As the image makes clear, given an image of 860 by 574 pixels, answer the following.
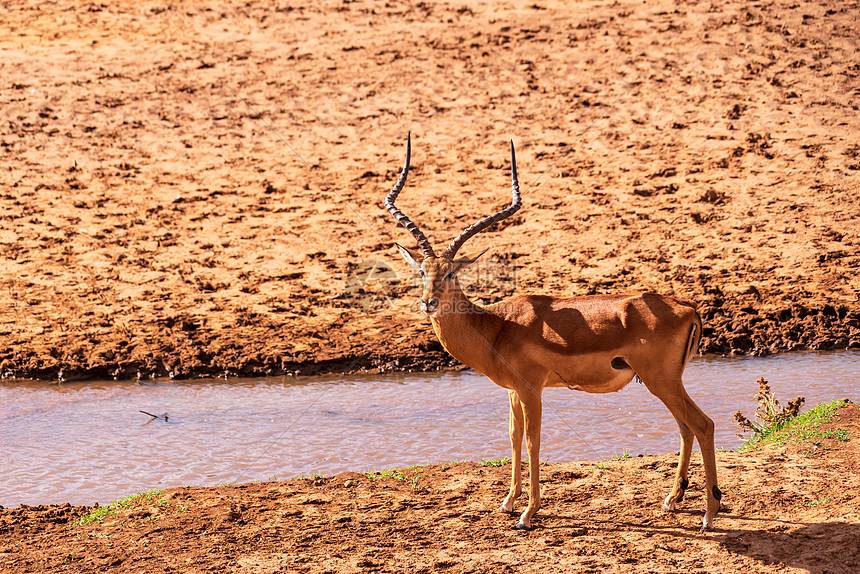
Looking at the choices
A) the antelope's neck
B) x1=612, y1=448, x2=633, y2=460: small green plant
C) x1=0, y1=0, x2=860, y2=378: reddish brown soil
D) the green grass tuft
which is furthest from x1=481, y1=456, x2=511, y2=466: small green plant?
x1=0, y1=0, x2=860, y2=378: reddish brown soil

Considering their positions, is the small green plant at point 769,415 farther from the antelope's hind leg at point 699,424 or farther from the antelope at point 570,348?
the antelope's hind leg at point 699,424

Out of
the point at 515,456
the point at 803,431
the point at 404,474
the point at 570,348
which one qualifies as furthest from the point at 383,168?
the point at 570,348

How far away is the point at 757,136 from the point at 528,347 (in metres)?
13.4

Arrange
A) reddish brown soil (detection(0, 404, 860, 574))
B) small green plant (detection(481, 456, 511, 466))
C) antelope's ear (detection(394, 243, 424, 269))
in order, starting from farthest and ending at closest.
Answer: small green plant (detection(481, 456, 511, 466)), antelope's ear (detection(394, 243, 424, 269)), reddish brown soil (detection(0, 404, 860, 574))

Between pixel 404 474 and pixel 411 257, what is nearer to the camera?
pixel 411 257

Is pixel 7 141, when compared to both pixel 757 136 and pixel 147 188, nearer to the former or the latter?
pixel 147 188

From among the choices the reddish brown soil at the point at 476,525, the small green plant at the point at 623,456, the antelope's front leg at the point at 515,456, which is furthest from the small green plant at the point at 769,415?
the antelope's front leg at the point at 515,456

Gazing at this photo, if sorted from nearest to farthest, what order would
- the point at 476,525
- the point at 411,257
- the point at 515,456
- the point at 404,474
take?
the point at 476,525 → the point at 515,456 → the point at 411,257 → the point at 404,474

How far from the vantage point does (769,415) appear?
9.09m

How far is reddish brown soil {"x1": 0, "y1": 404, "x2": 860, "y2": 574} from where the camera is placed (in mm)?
6215

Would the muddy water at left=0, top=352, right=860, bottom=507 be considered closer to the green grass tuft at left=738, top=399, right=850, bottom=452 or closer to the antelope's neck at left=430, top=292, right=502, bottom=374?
the green grass tuft at left=738, top=399, right=850, bottom=452

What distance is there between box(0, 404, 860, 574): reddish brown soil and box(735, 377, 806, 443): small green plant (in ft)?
2.31

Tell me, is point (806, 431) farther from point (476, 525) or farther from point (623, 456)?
point (476, 525)

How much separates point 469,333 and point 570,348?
0.84 meters
